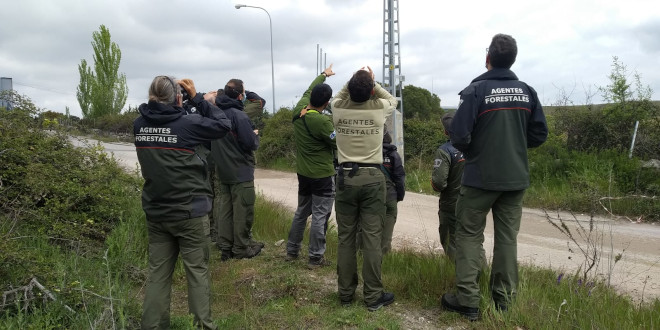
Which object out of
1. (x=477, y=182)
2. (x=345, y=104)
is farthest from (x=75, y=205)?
(x=477, y=182)

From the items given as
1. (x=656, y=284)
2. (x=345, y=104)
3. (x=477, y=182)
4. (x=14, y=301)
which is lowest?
(x=656, y=284)

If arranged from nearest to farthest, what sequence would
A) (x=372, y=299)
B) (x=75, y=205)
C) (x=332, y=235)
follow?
1. (x=372, y=299)
2. (x=75, y=205)
3. (x=332, y=235)

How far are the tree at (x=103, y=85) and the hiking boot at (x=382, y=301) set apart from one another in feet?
164

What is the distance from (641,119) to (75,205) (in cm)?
1162

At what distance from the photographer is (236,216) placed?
5.94m

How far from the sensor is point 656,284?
553 cm

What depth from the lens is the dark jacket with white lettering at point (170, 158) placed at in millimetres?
3701

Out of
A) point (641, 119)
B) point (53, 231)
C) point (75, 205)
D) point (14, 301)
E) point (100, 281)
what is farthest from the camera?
point (641, 119)

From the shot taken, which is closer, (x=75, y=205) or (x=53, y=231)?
(x=53, y=231)

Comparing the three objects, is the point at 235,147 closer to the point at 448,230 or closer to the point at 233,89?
the point at 233,89

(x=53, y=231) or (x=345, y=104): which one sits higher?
(x=345, y=104)

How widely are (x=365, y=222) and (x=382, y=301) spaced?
0.69 meters

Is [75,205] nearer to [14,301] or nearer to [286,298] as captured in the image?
[14,301]

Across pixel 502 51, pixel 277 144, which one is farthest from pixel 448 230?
pixel 277 144
